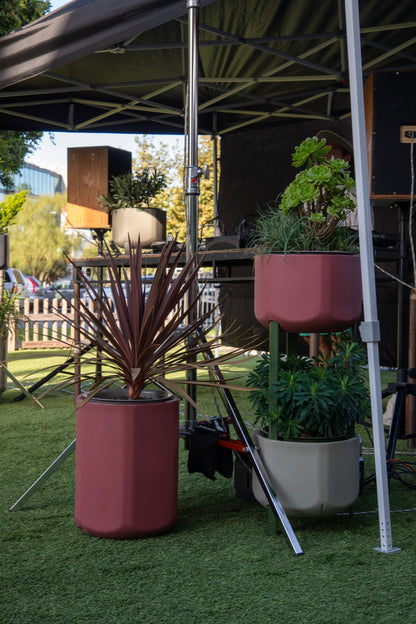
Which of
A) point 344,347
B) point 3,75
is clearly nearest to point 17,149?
point 3,75

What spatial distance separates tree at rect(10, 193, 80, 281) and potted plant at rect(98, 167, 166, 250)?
115 ft

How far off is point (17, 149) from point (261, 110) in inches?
343

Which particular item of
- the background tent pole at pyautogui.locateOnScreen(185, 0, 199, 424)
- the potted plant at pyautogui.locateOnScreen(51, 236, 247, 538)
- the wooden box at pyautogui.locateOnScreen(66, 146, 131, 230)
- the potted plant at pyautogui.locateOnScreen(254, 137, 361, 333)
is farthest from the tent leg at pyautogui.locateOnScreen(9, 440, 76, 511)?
the wooden box at pyautogui.locateOnScreen(66, 146, 131, 230)

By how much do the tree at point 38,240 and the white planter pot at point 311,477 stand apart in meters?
37.5

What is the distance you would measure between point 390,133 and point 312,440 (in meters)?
1.45

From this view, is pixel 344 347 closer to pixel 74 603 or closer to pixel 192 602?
pixel 192 602

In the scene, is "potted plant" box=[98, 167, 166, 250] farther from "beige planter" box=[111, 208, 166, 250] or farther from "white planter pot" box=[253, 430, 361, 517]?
"white planter pot" box=[253, 430, 361, 517]

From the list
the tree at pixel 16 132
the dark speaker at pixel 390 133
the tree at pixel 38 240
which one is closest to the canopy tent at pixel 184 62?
the dark speaker at pixel 390 133

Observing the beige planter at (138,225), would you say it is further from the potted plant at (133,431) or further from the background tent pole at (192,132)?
the potted plant at (133,431)

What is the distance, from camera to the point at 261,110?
627cm

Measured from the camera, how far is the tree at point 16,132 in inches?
445

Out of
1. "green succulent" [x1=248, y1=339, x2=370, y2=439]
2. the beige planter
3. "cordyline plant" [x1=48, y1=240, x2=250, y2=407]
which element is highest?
the beige planter

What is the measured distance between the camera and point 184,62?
16.2 feet

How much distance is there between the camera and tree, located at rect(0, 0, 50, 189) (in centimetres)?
1131
